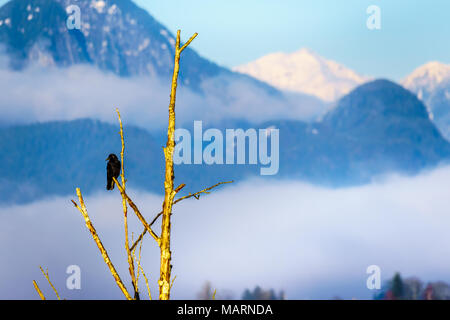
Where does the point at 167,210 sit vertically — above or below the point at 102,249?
above

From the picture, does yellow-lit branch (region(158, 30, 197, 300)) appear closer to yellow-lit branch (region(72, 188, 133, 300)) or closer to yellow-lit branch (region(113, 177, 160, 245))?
yellow-lit branch (region(113, 177, 160, 245))

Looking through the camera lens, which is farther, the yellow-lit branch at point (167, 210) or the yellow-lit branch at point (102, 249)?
the yellow-lit branch at point (102, 249)

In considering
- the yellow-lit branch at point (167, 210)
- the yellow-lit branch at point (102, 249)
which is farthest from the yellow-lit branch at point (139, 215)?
the yellow-lit branch at point (102, 249)

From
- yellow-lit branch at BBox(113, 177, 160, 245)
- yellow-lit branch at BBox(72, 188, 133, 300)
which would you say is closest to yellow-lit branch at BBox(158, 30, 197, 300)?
yellow-lit branch at BBox(113, 177, 160, 245)

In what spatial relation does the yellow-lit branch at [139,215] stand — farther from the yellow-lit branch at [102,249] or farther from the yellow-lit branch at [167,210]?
the yellow-lit branch at [102,249]

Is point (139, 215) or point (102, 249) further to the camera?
point (102, 249)

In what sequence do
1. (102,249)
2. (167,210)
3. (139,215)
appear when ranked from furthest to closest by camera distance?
(102,249) < (139,215) < (167,210)

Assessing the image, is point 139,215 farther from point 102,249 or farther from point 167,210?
point 102,249

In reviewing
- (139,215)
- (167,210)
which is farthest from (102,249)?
(167,210)

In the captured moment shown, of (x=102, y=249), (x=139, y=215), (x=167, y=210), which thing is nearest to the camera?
(x=167, y=210)
